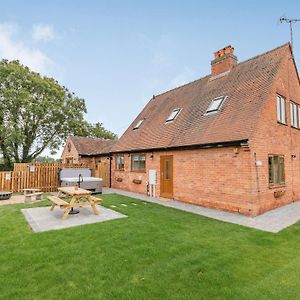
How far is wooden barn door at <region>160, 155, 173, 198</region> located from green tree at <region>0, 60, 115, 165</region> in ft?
63.8

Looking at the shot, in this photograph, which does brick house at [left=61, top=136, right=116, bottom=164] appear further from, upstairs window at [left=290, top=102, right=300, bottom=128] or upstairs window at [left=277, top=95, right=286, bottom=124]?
upstairs window at [left=290, top=102, right=300, bottom=128]

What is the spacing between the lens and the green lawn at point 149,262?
3518mm

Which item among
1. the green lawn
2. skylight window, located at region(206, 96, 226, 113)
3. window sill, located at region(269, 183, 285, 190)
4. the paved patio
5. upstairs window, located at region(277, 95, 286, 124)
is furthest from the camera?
skylight window, located at region(206, 96, 226, 113)

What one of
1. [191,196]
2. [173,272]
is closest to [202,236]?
[173,272]

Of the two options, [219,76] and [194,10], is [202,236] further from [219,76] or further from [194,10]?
[194,10]

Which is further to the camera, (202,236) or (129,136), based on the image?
(129,136)

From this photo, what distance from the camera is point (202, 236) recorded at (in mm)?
6234

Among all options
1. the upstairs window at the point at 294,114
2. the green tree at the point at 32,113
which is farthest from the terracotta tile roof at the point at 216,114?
the green tree at the point at 32,113

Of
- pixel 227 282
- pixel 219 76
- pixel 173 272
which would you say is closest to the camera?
pixel 227 282

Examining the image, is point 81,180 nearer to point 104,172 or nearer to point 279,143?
point 104,172

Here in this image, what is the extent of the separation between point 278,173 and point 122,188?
34.0ft

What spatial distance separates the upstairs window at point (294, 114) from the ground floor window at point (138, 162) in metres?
8.78

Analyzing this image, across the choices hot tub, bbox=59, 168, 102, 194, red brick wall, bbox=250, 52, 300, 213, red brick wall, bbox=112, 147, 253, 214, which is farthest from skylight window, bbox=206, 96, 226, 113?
hot tub, bbox=59, 168, 102, 194

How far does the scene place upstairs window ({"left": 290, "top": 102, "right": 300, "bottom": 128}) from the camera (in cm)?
1230
